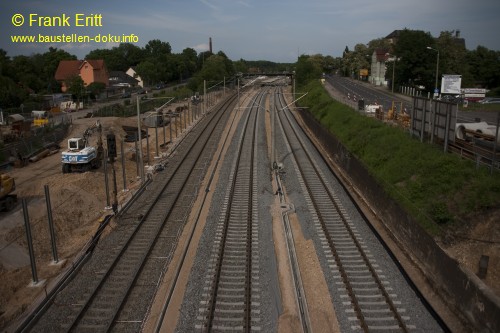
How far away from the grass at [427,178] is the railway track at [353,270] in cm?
260

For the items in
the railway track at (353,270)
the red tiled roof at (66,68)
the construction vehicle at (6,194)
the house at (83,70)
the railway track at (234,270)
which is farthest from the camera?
the red tiled roof at (66,68)

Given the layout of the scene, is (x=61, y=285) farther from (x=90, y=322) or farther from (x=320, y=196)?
(x=320, y=196)

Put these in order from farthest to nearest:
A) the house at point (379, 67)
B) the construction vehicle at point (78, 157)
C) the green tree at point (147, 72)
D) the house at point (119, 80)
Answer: the house at point (379, 67)
the green tree at point (147, 72)
the house at point (119, 80)
the construction vehicle at point (78, 157)

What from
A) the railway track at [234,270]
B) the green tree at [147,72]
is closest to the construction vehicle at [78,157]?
the railway track at [234,270]

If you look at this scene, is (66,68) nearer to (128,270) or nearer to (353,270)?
(128,270)

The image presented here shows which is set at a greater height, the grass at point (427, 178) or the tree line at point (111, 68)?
the tree line at point (111, 68)

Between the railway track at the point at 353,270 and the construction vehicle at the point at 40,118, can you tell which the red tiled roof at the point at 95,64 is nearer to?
the construction vehicle at the point at 40,118

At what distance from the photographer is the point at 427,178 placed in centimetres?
1948

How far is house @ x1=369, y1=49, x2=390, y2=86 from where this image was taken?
377 ft

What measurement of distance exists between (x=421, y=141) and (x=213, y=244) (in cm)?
1399

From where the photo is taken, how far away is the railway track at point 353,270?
1245cm

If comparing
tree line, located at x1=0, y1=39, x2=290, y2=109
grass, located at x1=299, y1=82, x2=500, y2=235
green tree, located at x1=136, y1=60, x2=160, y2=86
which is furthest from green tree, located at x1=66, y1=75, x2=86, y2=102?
grass, located at x1=299, y1=82, x2=500, y2=235

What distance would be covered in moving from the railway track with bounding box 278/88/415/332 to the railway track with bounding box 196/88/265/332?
2.96m

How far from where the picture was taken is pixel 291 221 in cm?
2073
